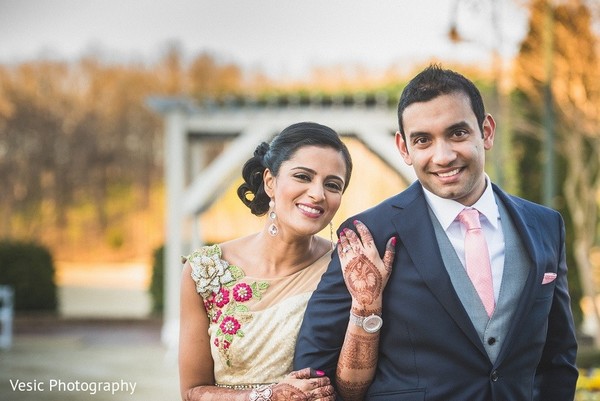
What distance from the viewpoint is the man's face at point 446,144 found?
2.14m

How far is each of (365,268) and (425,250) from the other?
0.57ft

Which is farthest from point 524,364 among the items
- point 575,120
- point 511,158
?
point 511,158

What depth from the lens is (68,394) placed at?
7.53 m

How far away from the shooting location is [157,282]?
13.2 m

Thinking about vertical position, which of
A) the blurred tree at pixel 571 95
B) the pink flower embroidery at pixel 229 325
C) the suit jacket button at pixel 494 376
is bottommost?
the suit jacket button at pixel 494 376

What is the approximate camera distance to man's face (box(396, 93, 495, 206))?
2.14 meters

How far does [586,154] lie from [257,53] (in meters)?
10.2

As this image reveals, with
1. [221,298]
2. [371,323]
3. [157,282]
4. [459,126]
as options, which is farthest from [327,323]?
[157,282]

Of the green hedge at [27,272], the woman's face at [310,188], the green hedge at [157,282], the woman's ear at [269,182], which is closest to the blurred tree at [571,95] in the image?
the green hedge at [157,282]

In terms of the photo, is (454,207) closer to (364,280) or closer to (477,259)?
(477,259)

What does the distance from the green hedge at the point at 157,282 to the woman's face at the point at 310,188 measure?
1048 cm

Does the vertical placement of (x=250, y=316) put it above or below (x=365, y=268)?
below

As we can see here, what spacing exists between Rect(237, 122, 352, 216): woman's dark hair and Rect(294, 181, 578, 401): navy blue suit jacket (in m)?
0.37

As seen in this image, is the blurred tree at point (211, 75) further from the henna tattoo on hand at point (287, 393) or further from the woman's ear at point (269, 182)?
the henna tattoo on hand at point (287, 393)
